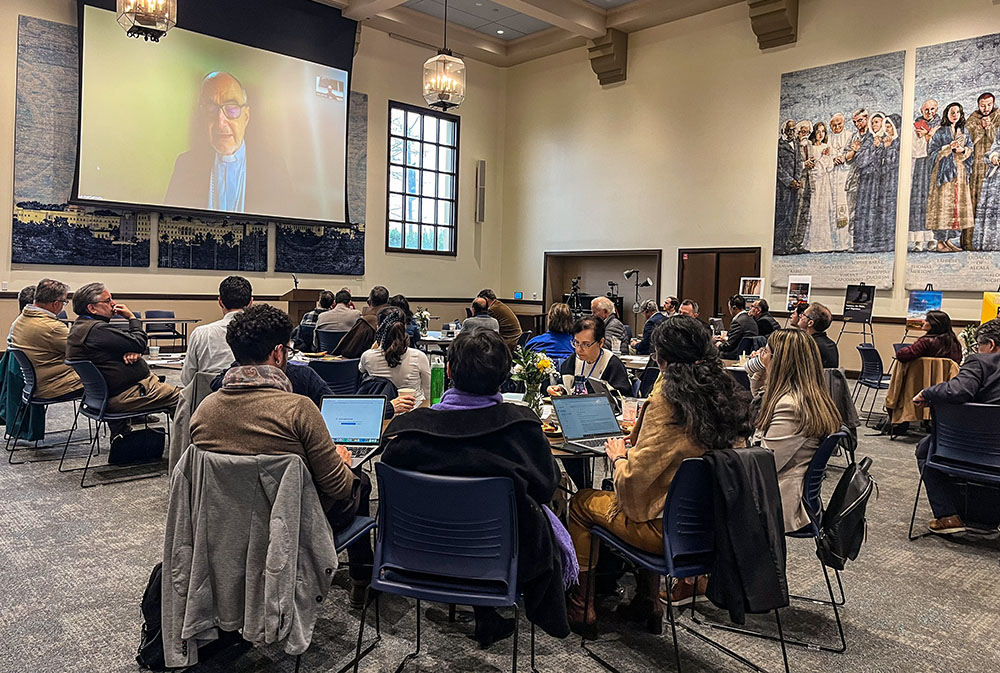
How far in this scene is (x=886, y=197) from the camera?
1069 centimetres

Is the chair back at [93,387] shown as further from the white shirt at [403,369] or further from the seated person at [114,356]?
the white shirt at [403,369]

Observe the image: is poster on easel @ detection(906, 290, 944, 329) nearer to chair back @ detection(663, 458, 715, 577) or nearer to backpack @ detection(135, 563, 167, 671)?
chair back @ detection(663, 458, 715, 577)

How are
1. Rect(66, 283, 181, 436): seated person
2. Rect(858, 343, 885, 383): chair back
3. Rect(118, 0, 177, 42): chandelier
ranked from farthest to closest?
Rect(858, 343, 885, 383): chair back → Rect(118, 0, 177, 42): chandelier → Rect(66, 283, 181, 436): seated person

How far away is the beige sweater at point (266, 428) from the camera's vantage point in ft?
7.37

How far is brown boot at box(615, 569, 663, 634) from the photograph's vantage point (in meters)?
2.96

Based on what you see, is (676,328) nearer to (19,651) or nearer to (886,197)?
(19,651)

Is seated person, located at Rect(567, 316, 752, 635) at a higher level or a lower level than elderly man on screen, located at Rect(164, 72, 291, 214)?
lower

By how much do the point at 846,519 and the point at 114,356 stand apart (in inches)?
181

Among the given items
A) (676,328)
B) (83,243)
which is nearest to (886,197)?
(676,328)

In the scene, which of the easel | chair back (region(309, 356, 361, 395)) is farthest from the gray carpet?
the easel

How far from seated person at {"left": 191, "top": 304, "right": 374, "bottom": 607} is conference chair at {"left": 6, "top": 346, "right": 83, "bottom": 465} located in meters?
3.82

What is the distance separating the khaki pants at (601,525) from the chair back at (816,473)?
0.81 metres

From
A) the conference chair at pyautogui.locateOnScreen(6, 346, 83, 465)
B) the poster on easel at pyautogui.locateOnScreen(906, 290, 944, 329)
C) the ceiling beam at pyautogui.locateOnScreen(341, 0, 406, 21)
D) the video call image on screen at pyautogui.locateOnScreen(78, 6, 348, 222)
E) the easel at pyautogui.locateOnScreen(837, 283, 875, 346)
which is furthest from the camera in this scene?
the ceiling beam at pyautogui.locateOnScreen(341, 0, 406, 21)

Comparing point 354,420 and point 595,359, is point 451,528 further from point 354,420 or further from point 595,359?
point 595,359
